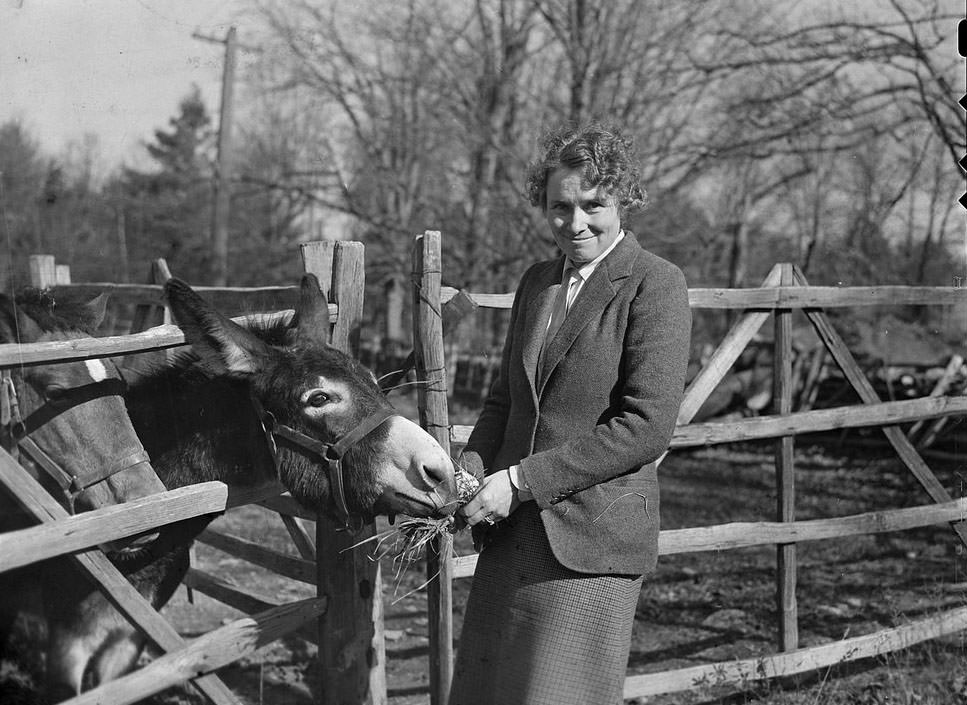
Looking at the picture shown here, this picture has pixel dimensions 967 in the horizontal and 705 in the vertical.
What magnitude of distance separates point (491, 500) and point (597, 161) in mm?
1018

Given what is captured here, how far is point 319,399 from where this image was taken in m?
2.98

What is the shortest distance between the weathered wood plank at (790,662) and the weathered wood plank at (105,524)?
2.29m

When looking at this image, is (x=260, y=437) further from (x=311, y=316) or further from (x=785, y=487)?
(x=785, y=487)

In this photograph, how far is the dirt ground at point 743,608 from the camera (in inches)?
175

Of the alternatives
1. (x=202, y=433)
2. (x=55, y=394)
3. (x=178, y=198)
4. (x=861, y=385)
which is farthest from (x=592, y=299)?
(x=178, y=198)

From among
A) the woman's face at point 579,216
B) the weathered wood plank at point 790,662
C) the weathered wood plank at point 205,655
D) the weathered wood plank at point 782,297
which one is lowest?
the weathered wood plank at point 790,662

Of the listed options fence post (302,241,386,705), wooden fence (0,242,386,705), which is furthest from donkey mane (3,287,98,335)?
fence post (302,241,386,705)

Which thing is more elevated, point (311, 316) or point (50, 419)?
point (311, 316)

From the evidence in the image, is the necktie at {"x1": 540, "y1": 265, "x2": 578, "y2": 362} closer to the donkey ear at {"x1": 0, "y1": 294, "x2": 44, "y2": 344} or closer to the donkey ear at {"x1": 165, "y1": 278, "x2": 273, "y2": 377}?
the donkey ear at {"x1": 165, "y1": 278, "x2": 273, "y2": 377}

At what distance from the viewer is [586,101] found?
405 inches

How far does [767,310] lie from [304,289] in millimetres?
2460

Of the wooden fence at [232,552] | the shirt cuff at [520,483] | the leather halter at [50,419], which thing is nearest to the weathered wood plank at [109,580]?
the wooden fence at [232,552]

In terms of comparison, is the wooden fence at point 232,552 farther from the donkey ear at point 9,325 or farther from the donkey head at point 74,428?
the donkey ear at point 9,325

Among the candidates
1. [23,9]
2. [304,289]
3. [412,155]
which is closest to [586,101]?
[412,155]
